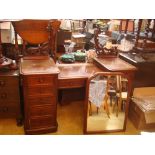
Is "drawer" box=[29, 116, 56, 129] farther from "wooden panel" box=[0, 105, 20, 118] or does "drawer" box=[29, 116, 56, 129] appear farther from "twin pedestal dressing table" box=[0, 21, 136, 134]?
"wooden panel" box=[0, 105, 20, 118]

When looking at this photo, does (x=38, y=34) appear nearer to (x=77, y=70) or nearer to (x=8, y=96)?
(x=77, y=70)

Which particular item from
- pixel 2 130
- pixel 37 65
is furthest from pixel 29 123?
pixel 37 65

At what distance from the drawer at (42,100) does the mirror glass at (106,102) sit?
35cm

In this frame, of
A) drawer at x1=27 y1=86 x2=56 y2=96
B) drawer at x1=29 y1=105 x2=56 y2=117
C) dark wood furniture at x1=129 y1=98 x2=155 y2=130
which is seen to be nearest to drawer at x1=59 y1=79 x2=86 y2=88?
drawer at x1=27 y1=86 x2=56 y2=96

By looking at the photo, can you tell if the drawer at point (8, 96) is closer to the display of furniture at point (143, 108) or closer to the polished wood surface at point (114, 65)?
the polished wood surface at point (114, 65)

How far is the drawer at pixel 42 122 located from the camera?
1987 mm

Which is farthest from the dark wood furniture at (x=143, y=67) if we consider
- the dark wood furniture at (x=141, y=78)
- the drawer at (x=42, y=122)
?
the drawer at (x=42, y=122)

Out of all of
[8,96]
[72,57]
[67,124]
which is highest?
[72,57]

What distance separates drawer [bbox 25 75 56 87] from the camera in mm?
1803

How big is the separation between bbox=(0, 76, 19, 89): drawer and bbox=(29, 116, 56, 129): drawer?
0.39 m

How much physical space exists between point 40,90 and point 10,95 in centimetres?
41

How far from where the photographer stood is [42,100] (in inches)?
75.8

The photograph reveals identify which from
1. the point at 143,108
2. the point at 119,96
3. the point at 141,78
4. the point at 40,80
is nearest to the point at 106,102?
the point at 119,96
